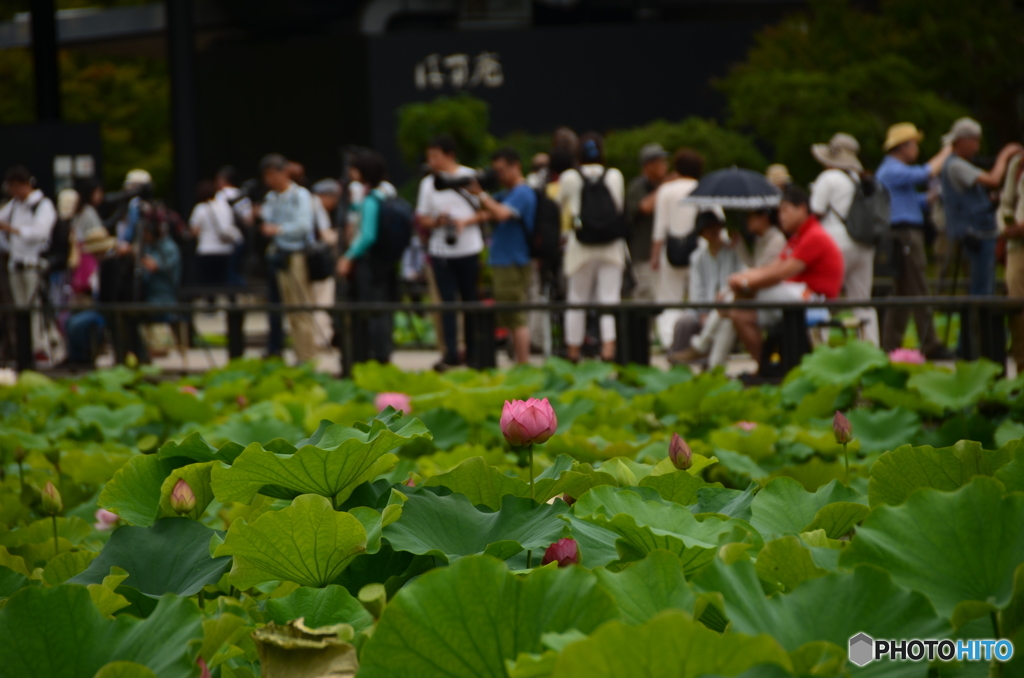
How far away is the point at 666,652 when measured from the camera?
0.87 m

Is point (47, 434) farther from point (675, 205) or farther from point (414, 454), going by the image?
point (675, 205)

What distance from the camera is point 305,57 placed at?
Answer: 82.5ft

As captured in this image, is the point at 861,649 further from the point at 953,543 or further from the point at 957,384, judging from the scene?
the point at 957,384

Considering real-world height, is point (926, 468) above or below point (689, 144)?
below

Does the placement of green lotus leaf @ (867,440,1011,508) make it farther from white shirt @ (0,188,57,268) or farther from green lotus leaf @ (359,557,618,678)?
white shirt @ (0,188,57,268)

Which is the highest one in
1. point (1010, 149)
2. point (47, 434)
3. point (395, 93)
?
point (395, 93)

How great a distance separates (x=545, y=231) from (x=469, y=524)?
7.99m

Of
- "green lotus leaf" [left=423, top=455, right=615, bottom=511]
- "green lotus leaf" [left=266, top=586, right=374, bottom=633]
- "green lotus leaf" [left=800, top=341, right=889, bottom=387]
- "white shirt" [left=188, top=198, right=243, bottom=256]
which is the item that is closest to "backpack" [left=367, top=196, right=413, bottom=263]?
"white shirt" [left=188, top=198, right=243, bottom=256]

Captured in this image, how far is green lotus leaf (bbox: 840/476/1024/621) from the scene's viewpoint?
1.09m

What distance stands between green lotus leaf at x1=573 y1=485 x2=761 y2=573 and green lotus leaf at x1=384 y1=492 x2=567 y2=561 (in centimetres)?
5

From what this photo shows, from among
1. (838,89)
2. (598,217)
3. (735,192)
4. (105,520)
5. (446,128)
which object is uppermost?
(838,89)

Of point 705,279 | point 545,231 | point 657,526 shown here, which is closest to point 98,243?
point 545,231

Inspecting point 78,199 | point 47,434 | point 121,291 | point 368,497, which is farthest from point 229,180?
point 368,497

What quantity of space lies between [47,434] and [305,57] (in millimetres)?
21950
